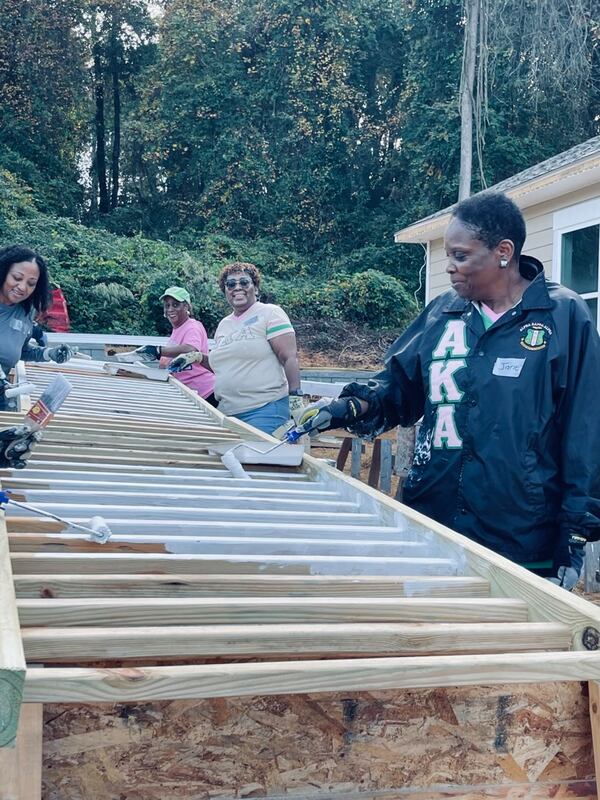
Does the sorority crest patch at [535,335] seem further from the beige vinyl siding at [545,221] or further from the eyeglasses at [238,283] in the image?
the beige vinyl siding at [545,221]

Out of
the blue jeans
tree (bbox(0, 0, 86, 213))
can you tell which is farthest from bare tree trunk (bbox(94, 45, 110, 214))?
the blue jeans

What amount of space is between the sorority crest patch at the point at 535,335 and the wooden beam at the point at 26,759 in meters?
1.74

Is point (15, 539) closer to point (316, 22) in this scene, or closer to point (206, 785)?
point (206, 785)

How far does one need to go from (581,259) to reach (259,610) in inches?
333

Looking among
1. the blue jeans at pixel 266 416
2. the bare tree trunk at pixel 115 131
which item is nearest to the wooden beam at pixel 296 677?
the blue jeans at pixel 266 416

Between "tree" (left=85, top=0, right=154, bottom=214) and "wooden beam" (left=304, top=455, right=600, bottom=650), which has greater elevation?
"tree" (left=85, top=0, right=154, bottom=214)

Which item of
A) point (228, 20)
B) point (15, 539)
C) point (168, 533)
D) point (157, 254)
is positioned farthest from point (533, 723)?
point (228, 20)

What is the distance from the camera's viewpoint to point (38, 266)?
→ 492 centimetres

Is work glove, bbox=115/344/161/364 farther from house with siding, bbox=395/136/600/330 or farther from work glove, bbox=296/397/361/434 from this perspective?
work glove, bbox=296/397/361/434

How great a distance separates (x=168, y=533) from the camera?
6.70 feet

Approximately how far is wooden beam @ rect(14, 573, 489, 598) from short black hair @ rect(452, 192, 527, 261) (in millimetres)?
1169

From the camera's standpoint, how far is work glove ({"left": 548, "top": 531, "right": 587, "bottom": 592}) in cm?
229

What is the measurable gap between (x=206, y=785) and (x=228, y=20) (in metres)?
22.9

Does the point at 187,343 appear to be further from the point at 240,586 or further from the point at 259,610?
the point at 259,610
